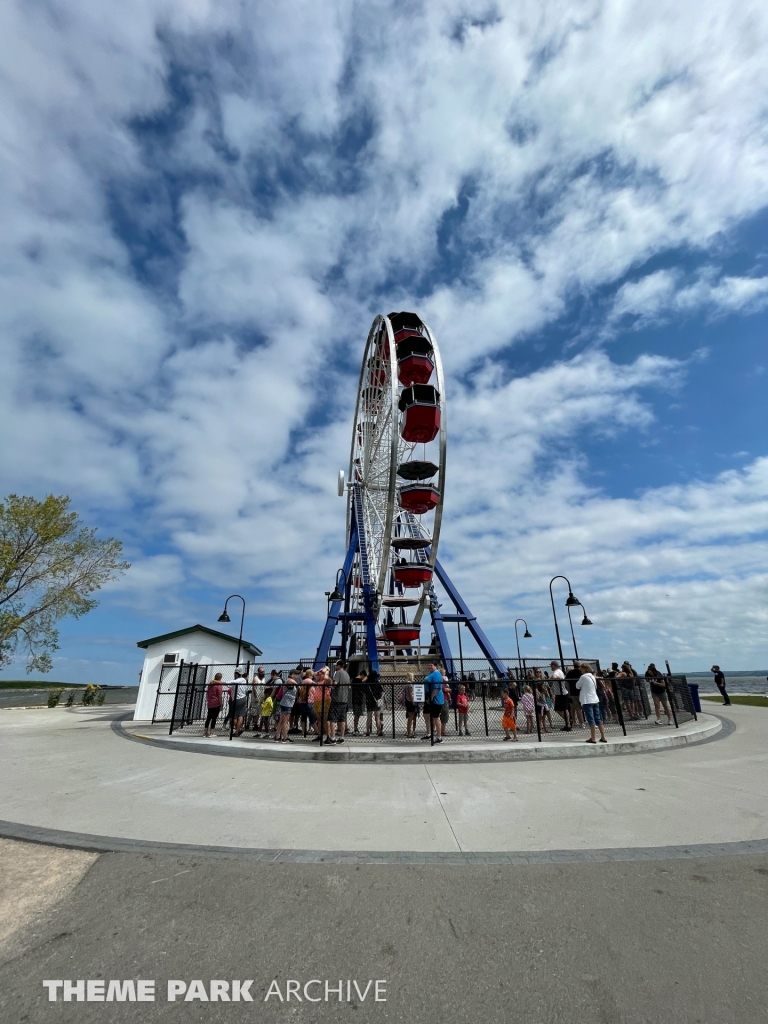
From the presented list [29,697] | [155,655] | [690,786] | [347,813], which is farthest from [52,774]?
[29,697]

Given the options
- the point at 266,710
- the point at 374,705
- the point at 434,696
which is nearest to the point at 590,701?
the point at 434,696

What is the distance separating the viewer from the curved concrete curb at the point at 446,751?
9070 mm

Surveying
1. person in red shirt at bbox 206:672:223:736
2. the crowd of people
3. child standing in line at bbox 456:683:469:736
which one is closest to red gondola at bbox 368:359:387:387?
the crowd of people

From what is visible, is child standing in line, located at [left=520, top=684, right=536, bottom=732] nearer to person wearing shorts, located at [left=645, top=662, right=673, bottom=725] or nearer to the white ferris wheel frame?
person wearing shorts, located at [left=645, top=662, right=673, bottom=725]

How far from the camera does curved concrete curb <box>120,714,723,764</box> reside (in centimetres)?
907

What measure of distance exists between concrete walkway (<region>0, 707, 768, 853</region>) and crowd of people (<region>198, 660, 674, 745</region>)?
69.4 inches

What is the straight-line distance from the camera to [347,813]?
5695 mm

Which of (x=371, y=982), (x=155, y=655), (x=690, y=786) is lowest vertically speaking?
(x=371, y=982)

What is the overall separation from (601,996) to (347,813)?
3708mm

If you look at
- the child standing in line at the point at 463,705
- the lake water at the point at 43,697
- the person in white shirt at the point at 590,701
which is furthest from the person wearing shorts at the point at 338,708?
the lake water at the point at 43,697

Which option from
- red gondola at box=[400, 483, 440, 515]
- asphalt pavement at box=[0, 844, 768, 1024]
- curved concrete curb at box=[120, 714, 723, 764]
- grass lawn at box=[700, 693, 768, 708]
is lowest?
asphalt pavement at box=[0, 844, 768, 1024]

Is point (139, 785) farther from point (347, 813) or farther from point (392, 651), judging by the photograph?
point (392, 651)

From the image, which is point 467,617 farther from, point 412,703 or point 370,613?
point 412,703

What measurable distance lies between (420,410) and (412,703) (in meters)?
19.0
